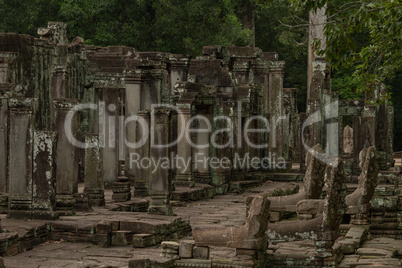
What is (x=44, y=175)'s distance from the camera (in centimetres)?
1225

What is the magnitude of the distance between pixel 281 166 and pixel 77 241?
43.7ft

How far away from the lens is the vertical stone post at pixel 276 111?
24219mm

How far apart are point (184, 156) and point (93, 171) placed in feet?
13.4

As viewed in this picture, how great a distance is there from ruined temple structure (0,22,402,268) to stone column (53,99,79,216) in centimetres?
2

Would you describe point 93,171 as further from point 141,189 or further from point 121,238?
point 121,238

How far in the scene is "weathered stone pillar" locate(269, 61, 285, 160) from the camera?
79.5ft

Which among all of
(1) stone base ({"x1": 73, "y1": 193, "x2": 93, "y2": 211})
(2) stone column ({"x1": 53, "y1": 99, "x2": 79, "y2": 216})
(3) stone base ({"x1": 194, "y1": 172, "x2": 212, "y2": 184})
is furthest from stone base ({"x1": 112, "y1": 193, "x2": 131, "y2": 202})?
(3) stone base ({"x1": 194, "y1": 172, "x2": 212, "y2": 184})

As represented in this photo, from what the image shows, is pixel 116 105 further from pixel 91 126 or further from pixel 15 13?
pixel 15 13

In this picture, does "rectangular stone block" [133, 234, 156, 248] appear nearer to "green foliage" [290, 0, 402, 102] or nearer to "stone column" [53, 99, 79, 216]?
"stone column" [53, 99, 79, 216]

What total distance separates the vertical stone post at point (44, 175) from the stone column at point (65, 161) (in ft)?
2.29

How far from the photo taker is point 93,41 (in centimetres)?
3033

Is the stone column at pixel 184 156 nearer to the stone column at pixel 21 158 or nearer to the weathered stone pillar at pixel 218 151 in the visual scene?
the weathered stone pillar at pixel 218 151

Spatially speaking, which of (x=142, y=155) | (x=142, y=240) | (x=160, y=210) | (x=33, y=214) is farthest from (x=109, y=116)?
(x=142, y=240)

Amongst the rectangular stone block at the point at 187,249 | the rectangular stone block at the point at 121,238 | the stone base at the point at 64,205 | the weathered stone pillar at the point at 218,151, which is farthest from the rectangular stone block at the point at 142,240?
the weathered stone pillar at the point at 218,151
